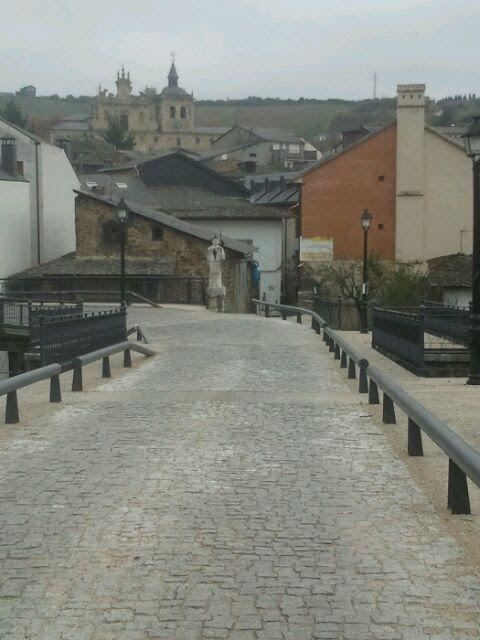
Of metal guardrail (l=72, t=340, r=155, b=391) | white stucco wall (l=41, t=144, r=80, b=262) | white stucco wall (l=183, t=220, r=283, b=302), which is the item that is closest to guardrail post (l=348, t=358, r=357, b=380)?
metal guardrail (l=72, t=340, r=155, b=391)

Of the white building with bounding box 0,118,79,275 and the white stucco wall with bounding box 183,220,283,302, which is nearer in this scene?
the white building with bounding box 0,118,79,275

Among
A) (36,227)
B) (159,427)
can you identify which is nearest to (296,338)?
(159,427)

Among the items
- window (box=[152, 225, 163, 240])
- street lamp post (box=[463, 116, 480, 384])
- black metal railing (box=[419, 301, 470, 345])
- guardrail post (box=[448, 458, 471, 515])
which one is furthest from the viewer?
window (box=[152, 225, 163, 240])

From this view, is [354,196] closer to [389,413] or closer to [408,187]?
[408,187]

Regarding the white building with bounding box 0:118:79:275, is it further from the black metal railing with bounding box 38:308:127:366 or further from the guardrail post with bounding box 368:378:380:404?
the guardrail post with bounding box 368:378:380:404

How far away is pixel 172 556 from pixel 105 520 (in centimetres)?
99

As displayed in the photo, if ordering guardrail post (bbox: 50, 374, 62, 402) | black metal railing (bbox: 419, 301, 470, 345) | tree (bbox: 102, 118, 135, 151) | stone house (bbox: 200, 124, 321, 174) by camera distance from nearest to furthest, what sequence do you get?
guardrail post (bbox: 50, 374, 62, 402)
black metal railing (bbox: 419, 301, 470, 345)
stone house (bbox: 200, 124, 321, 174)
tree (bbox: 102, 118, 135, 151)

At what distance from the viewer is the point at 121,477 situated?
8523 mm

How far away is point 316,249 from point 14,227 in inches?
652

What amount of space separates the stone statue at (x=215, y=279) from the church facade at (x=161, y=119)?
13481 cm

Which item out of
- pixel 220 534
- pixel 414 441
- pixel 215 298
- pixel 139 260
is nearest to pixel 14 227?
pixel 139 260

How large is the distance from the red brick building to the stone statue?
40.7 feet

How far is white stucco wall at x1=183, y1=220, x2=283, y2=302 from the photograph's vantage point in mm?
67062

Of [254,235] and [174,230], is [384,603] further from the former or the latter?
[254,235]
